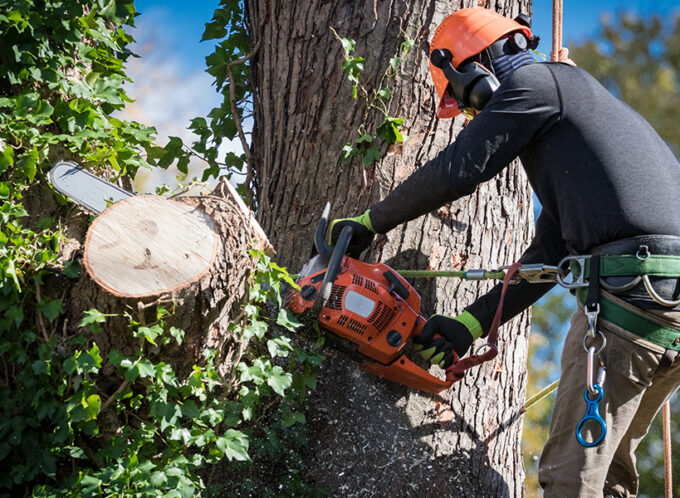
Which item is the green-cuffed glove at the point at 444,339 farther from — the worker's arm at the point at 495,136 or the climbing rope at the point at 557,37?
the climbing rope at the point at 557,37

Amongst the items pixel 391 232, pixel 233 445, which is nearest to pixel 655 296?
pixel 391 232

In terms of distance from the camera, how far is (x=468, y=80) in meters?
2.63

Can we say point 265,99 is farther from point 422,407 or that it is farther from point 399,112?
point 422,407

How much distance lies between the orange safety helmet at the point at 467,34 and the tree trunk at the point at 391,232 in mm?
293

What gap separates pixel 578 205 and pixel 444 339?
0.75 metres

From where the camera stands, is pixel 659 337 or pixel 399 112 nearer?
pixel 659 337

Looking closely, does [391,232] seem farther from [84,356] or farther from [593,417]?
[84,356]

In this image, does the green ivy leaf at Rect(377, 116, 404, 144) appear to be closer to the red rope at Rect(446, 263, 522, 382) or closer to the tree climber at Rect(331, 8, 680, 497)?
the tree climber at Rect(331, 8, 680, 497)

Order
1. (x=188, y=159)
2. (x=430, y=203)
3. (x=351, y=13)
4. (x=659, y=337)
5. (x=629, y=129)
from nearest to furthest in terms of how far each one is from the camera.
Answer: (x=659, y=337)
(x=629, y=129)
(x=430, y=203)
(x=351, y=13)
(x=188, y=159)

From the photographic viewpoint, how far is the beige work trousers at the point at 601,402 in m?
2.24

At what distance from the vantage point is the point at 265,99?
139 inches

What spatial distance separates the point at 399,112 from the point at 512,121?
805 mm

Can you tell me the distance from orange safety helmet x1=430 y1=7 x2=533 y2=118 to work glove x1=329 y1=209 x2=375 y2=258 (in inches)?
26.5

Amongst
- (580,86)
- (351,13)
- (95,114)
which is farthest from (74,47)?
(580,86)
